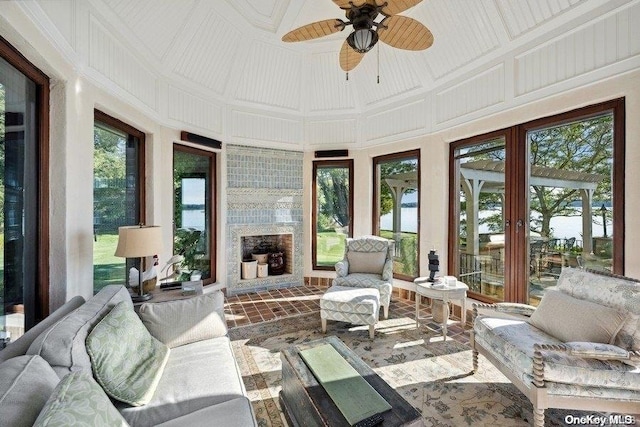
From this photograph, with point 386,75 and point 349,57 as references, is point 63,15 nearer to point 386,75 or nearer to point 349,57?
point 349,57

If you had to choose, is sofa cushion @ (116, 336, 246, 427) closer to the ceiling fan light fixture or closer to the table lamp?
the table lamp

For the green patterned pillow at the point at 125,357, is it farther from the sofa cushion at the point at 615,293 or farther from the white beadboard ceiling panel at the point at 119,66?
the sofa cushion at the point at 615,293

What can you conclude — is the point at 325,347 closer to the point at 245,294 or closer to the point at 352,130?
the point at 245,294

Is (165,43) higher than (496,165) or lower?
higher

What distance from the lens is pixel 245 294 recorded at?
15.0 ft

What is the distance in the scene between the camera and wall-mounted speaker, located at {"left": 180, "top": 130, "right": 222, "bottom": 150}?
3.84m

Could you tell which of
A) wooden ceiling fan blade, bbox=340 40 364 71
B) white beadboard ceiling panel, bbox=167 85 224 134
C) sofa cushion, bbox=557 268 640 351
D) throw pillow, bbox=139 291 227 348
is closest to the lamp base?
throw pillow, bbox=139 291 227 348

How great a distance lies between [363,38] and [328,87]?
2615mm

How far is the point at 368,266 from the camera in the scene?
3.92 meters

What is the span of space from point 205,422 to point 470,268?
3530mm

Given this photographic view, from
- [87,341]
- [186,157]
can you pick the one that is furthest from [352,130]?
[87,341]

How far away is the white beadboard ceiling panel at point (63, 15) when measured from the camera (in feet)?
6.12

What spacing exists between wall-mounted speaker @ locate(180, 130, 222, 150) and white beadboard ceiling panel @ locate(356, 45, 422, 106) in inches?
94.6

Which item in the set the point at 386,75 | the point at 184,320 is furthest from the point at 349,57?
the point at 184,320
